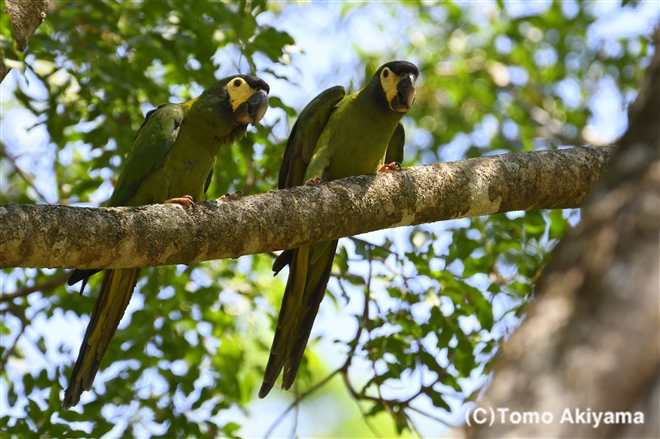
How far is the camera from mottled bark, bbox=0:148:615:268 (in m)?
Answer: 2.45

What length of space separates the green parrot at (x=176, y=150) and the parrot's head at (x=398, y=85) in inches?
28.3

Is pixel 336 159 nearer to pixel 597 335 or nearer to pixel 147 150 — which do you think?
pixel 147 150

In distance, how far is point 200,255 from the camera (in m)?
2.72

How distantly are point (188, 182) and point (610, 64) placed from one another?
18.9 feet

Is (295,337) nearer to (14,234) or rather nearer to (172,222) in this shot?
(172,222)

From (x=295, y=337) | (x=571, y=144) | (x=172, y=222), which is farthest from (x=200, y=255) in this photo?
(x=571, y=144)

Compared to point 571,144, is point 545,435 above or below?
below

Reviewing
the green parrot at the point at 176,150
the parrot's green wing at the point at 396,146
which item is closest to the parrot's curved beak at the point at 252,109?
the green parrot at the point at 176,150

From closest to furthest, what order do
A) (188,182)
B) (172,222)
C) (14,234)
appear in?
(14,234) → (172,222) → (188,182)

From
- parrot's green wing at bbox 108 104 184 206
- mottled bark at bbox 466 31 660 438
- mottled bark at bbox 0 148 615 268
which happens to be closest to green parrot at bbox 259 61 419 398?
mottled bark at bbox 0 148 615 268

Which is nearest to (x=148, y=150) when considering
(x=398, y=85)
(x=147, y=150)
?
(x=147, y=150)

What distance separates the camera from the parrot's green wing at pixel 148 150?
3836 mm

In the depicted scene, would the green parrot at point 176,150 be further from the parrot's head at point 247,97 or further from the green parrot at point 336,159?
the green parrot at point 336,159

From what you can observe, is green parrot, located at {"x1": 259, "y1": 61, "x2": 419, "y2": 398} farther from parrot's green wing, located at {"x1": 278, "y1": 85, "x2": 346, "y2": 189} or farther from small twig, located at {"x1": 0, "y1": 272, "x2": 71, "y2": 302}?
small twig, located at {"x1": 0, "y1": 272, "x2": 71, "y2": 302}
